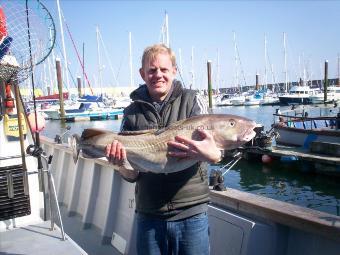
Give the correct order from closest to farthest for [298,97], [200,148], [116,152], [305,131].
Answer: [200,148], [116,152], [305,131], [298,97]

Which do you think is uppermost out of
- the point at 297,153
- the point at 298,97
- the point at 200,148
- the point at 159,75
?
the point at 159,75

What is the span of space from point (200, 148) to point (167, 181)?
448 millimetres

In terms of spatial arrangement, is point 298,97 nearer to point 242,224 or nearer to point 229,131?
point 242,224

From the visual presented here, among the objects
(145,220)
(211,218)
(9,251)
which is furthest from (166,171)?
(9,251)

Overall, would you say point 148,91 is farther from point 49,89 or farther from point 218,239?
point 49,89

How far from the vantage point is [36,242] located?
428 cm

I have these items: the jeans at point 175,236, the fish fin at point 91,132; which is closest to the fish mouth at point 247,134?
the jeans at point 175,236

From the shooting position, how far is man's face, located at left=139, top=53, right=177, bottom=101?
2717 mm

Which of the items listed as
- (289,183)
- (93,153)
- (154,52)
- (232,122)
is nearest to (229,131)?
(232,122)

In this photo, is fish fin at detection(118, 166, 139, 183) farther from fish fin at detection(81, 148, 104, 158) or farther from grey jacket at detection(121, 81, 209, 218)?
fish fin at detection(81, 148, 104, 158)

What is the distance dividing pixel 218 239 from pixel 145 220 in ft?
4.18

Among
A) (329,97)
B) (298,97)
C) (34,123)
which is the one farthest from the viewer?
(329,97)

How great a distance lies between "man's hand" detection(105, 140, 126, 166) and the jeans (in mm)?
506

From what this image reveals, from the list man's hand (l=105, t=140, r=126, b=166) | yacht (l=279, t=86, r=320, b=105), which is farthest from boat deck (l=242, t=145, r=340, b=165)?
yacht (l=279, t=86, r=320, b=105)
